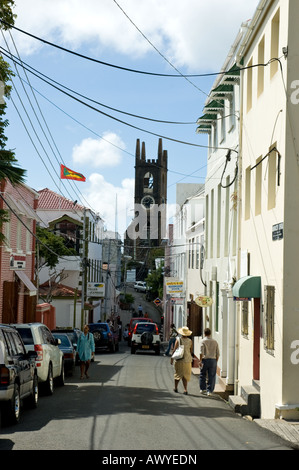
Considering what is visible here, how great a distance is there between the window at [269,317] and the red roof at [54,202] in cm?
4490

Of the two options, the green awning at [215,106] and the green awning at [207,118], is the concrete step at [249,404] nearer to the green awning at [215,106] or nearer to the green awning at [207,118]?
the green awning at [215,106]

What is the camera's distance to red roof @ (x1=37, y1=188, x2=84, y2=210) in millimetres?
58516

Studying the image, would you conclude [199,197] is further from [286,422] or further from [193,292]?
[286,422]

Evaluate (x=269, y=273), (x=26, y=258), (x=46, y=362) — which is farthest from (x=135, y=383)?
(x=26, y=258)

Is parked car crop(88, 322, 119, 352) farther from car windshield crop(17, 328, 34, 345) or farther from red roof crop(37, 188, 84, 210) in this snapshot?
car windshield crop(17, 328, 34, 345)

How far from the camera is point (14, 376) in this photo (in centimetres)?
1176

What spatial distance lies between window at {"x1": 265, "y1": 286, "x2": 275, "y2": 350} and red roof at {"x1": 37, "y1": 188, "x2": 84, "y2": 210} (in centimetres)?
4490

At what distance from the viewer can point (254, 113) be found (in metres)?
16.5

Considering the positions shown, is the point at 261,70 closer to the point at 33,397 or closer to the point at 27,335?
the point at 27,335

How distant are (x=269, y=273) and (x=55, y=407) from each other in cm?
506

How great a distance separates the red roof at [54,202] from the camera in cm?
5852

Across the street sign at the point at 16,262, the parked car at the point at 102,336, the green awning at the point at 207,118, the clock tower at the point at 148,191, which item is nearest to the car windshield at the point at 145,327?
the parked car at the point at 102,336

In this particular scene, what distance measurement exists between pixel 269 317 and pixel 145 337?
24.8m

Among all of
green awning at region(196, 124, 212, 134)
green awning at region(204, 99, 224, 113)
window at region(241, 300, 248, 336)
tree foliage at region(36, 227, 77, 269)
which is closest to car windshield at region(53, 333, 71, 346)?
window at region(241, 300, 248, 336)
